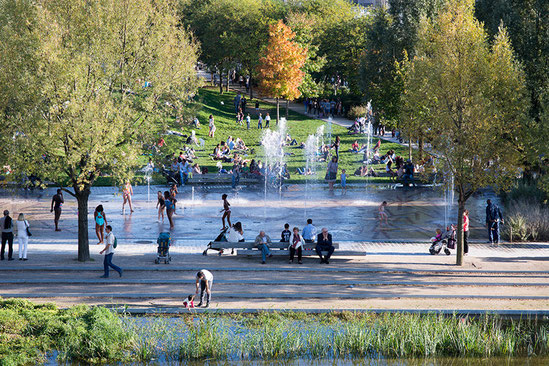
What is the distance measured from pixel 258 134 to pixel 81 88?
28458 millimetres

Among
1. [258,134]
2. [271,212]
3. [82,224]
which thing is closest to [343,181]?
[271,212]

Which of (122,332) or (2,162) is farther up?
(2,162)

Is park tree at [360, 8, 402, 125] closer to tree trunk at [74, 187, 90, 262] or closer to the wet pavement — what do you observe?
the wet pavement

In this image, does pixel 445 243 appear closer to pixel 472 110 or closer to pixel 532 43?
pixel 472 110

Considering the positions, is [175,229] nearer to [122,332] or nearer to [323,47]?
[122,332]

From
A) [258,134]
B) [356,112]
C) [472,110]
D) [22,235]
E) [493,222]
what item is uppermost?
[356,112]

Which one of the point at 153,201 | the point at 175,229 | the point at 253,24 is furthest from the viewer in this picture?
the point at 253,24

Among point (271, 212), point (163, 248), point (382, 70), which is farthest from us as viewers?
point (382, 70)

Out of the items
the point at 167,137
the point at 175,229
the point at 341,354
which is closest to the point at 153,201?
the point at 175,229

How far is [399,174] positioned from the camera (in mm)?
35219

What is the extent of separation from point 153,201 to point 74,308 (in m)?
14.3

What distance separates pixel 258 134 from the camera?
153 ft

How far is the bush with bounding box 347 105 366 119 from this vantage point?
53219 mm

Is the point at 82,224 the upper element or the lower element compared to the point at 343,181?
lower
